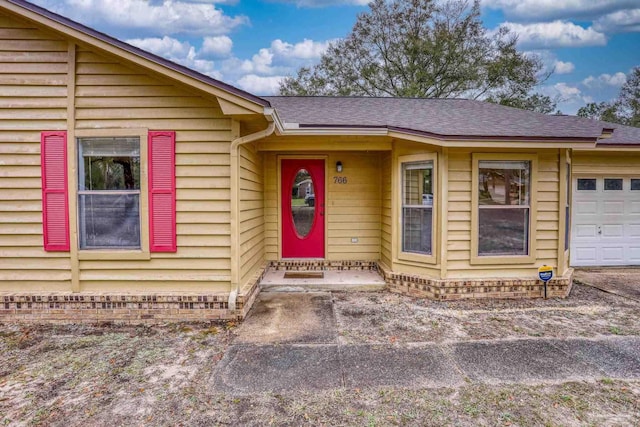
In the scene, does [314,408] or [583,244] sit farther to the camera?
[583,244]

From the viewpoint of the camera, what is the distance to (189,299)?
4.03 metres


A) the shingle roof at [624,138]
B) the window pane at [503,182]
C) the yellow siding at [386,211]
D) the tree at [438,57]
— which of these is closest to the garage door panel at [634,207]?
the shingle roof at [624,138]

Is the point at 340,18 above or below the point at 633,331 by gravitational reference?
above

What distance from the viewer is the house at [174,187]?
12.9 feet

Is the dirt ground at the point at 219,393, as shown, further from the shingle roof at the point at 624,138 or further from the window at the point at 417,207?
the shingle roof at the point at 624,138

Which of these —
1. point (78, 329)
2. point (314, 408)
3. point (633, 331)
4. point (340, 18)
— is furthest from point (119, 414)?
point (340, 18)

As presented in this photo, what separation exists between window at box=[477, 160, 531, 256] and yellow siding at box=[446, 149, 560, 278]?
16 cm

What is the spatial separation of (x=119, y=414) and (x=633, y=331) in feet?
15.9

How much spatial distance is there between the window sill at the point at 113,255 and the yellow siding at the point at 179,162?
0.18 ft

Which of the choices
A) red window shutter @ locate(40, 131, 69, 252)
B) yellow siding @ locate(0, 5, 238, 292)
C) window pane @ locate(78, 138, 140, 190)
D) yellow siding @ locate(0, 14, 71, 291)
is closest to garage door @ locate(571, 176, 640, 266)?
yellow siding @ locate(0, 5, 238, 292)

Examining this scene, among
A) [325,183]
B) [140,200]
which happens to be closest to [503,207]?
[325,183]

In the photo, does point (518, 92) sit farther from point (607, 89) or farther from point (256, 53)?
point (256, 53)

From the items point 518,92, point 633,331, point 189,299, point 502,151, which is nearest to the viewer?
point 633,331

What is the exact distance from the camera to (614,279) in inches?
229
